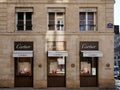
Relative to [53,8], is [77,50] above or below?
below

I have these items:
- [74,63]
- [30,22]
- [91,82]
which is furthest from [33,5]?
[91,82]

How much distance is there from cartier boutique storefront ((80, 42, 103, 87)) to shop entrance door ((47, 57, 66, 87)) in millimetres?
1425

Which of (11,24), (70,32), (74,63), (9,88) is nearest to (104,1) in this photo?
(70,32)

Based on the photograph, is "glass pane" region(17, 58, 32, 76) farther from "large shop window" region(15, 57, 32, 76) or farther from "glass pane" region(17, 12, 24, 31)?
"glass pane" region(17, 12, 24, 31)

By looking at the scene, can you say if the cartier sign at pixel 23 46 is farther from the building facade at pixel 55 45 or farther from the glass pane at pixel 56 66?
the glass pane at pixel 56 66

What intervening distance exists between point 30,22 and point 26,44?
173 centimetres

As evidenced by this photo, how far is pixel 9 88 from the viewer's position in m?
27.0

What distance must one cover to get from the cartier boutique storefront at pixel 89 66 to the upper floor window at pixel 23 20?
4284mm

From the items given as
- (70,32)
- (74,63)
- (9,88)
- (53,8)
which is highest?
(53,8)

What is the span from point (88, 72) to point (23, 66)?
4949mm

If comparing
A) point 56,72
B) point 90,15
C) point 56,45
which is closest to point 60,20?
point 56,45

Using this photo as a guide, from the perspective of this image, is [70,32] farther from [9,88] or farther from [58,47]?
[9,88]

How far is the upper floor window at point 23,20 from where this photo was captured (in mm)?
27812

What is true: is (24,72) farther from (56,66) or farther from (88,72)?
(88,72)
